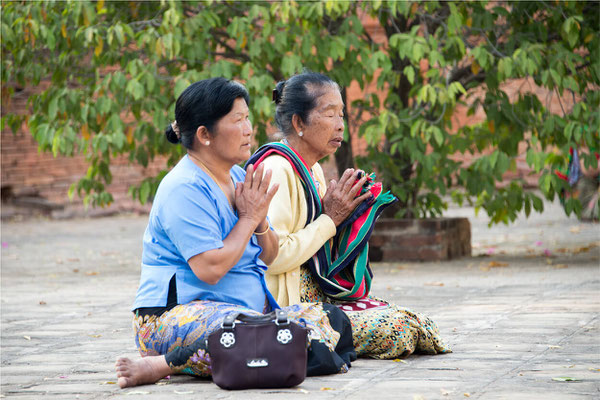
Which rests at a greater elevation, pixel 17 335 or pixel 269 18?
pixel 269 18

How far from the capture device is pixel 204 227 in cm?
337

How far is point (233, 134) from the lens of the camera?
3.59 m

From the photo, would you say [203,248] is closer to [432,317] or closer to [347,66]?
[432,317]

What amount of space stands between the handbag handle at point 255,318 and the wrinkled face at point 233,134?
685mm

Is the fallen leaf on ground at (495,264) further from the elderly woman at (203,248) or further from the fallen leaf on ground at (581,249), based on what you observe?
the elderly woman at (203,248)

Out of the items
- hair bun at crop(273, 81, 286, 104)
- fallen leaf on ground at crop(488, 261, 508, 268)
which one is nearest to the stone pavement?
fallen leaf on ground at crop(488, 261, 508, 268)

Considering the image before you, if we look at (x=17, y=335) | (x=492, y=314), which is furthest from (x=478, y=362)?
(x=17, y=335)

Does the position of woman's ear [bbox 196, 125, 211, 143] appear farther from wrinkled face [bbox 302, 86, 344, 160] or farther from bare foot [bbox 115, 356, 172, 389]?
bare foot [bbox 115, 356, 172, 389]

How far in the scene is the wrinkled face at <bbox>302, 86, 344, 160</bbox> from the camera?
4.15 m

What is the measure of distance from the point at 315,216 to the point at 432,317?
5.66ft

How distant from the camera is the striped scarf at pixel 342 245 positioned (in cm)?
404

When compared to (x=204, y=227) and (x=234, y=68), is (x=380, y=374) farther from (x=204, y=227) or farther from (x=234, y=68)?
(x=234, y=68)

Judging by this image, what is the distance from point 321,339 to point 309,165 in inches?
38.8

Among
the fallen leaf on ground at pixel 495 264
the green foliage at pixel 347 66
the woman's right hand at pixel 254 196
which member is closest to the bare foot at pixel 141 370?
the woman's right hand at pixel 254 196
